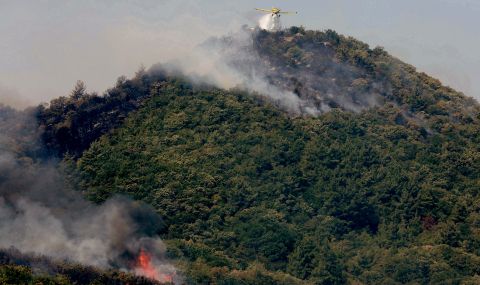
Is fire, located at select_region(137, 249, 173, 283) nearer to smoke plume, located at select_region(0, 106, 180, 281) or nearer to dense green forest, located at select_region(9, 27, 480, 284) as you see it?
smoke plume, located at select_region(0, 106, 180, 281)

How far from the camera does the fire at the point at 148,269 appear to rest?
151 meters

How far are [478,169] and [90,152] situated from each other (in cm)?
5119

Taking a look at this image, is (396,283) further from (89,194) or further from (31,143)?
(31,143)

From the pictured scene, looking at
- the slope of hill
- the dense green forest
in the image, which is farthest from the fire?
the slope of hill

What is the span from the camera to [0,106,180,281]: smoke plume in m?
150

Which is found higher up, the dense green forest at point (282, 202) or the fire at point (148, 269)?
the dense green forest at point (282, 202)

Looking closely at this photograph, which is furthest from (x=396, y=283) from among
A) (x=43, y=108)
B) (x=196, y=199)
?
(x=43, y=108)

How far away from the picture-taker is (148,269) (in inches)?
6058

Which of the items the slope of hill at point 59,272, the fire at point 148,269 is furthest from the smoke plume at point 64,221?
the slope of hill at point 59,272

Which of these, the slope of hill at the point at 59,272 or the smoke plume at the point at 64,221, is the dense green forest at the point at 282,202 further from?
the slope of hill at the point at 59,272

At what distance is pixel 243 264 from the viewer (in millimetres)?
170875

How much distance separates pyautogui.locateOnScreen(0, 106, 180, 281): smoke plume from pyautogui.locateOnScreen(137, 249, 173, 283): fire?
389 millimetres

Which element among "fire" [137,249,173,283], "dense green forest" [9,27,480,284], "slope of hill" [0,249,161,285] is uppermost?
"dense green forest" [9,27,480,284]

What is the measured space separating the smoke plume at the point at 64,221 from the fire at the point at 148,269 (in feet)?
1.28
